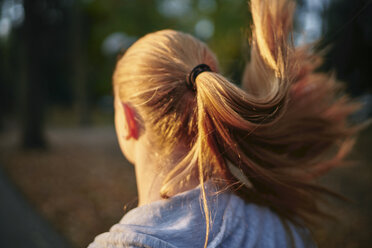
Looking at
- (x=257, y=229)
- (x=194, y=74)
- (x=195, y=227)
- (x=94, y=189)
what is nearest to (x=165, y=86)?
(x=194, y=74)

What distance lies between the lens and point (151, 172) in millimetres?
1637

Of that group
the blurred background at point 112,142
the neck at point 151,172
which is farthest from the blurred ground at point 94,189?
the neck at point 151,172

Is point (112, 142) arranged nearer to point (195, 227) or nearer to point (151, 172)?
point (151, 172)

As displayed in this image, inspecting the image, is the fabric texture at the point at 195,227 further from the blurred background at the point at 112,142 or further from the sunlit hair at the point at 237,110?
the blurred background at the point at 112,142

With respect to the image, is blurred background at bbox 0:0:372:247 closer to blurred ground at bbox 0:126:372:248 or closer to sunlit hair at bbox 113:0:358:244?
blurred ground at bbox 0:126:372:248

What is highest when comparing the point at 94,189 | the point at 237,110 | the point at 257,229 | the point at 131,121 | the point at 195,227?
the point at 131,121

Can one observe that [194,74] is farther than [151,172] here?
No

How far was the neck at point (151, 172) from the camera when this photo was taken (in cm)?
158

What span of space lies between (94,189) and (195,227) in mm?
5556

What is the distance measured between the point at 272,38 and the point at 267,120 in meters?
0.41

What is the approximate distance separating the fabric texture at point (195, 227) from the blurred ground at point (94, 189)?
0.94 metres

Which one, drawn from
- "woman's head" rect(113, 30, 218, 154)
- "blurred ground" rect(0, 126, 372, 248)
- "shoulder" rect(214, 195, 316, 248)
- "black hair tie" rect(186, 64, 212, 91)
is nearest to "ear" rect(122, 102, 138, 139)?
"woman's head" rect(113, 30, 218, 154)

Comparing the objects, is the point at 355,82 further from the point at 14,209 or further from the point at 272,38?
the point at 14,209

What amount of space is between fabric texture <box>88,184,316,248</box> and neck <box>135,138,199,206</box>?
12 cm
